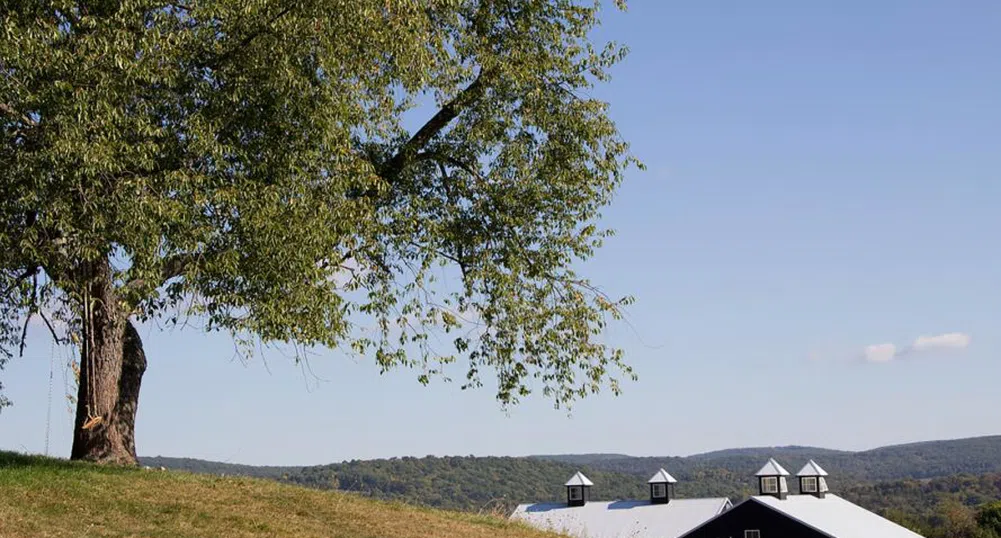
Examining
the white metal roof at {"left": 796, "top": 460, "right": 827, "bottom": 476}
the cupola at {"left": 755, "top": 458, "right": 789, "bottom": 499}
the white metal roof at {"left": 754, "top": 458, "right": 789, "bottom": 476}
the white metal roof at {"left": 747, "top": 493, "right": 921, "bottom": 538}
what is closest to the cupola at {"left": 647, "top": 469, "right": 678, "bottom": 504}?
the cupola at {"left": 755, "top": 458, "right": 789, "bottom": 499}

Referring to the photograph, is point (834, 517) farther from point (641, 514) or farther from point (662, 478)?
point (662, 478)

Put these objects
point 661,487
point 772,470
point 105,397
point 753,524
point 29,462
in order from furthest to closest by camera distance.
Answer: point 661,487, point 772,470, point 753,524, point 105,397, point 29,462

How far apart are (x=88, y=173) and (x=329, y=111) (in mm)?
3915

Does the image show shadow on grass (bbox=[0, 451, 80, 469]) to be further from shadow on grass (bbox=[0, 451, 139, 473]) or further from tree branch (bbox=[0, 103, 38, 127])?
tree branch (bbox=[0, 103, 38, 127])

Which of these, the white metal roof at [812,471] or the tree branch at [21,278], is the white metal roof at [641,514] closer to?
the white metal roof at [812,471]

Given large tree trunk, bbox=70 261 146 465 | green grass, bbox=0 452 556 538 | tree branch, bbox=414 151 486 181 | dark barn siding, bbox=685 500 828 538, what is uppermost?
tree branch, bbox=414 151 486 181

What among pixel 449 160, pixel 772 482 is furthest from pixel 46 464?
pixel 772 482

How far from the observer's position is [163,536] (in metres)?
15.1

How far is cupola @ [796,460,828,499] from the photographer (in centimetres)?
6625

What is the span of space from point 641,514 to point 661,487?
379 centimetres

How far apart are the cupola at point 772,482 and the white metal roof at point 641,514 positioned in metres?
2.80

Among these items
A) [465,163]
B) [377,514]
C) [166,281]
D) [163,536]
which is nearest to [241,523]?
[163,536]

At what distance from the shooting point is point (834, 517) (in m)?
57.2

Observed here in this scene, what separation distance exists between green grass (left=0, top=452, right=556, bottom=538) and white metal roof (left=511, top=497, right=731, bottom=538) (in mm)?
39923
